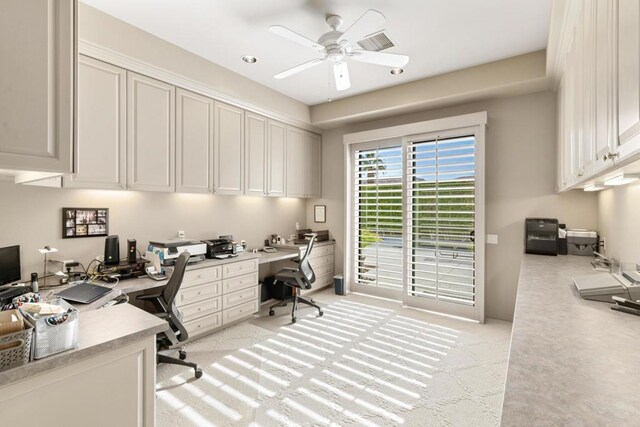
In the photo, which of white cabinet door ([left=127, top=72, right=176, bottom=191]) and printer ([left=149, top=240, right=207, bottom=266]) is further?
printer ([left=149, top=240, right=207, bottom=266])

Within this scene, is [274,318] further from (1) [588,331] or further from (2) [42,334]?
(1) [588,331]

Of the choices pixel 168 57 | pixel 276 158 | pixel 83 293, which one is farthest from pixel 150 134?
pixel 276 158

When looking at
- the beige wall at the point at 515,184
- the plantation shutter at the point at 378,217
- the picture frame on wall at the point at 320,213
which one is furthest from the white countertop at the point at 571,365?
the picture frame on wall at the point at 320,213

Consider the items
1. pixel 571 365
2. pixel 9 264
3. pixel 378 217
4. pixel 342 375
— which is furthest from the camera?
pixel 378 217

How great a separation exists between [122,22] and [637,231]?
4.35 metres

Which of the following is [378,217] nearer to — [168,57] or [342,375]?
[342,375]

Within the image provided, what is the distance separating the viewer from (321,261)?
4934 millimetres

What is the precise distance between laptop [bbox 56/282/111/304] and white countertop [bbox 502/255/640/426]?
2208 mm

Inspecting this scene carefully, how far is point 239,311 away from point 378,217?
2.44m

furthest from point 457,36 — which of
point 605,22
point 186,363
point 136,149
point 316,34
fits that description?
point 186,363

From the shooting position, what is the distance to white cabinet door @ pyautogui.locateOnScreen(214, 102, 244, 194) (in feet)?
11.8

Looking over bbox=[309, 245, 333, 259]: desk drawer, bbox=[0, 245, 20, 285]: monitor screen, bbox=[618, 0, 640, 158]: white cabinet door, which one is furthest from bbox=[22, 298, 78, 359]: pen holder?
bbox=[309, 245, 333, 259]: desk drawer

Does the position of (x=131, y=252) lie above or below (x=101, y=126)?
below

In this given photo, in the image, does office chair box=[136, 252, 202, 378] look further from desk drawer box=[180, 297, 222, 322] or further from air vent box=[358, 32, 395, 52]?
air vent box=[358, 32, 395, 52]
